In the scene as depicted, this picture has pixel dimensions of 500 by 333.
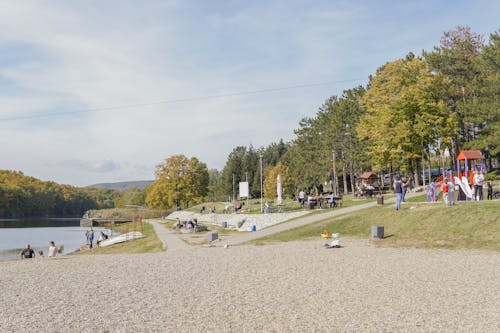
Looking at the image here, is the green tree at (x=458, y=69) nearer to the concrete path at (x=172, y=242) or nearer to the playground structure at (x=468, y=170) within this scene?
the playground structure at (x=468, y=170)

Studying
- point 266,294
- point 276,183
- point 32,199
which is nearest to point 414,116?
point 266,294

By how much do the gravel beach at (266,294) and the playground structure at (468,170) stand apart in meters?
10.8

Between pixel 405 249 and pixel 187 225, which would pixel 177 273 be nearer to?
pixel 405 249

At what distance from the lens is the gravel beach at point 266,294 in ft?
28.5

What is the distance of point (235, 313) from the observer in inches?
373

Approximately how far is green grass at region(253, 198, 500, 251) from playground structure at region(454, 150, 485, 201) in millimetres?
2907

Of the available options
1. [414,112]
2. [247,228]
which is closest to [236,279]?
[247,228]

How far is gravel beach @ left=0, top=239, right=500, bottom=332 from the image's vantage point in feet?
28.5

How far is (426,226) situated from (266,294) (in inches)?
528

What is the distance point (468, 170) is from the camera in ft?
97.2

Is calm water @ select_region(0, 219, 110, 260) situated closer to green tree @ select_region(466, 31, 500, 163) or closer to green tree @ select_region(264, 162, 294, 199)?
green tree @ select_region(264, 162, 294, 199)

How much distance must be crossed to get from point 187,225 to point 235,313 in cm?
3275

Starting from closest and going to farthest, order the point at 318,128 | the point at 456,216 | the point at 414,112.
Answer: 1. the point at 456,216
2. the point at 414,112
3. the point at 318,128

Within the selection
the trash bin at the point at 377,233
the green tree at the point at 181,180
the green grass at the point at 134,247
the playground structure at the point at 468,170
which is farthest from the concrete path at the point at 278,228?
the green tree at the point at 181,180
